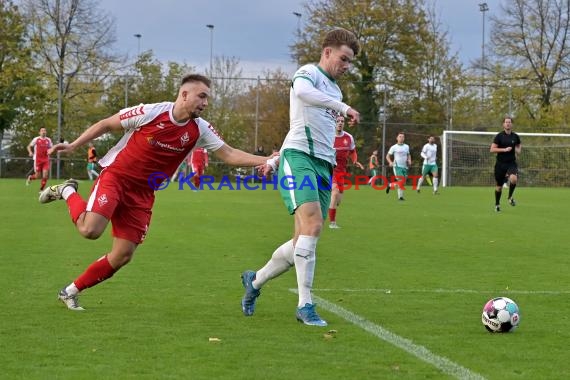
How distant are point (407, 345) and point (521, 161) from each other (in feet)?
133

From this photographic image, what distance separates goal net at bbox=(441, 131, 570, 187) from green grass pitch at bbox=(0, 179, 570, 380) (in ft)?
95.0

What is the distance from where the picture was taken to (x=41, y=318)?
7.34 m

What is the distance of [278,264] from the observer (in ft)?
25.2

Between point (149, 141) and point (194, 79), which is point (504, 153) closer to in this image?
point (194, 79)

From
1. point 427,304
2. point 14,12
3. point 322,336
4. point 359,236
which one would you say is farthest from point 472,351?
point 14,12

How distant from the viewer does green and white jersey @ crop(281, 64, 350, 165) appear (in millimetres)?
7578

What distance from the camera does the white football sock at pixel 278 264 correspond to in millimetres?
7625

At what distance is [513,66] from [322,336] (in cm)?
5111

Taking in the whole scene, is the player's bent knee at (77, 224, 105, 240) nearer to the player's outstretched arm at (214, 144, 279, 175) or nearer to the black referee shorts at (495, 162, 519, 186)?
the player's outstretched arm at (214, 144, 279, 175)

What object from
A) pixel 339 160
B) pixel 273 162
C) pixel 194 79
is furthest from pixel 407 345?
pixel 339 160

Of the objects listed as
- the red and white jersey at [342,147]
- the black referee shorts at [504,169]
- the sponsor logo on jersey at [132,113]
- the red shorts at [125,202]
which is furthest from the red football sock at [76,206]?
the black referee shorts at [504,169]

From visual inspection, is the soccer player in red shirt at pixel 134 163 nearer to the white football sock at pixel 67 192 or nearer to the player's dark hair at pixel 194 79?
the player's dark hair at pixel 194 79

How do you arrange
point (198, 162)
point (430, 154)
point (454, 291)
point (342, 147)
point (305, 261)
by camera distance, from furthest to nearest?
point (198, 162)
point (430, 154)
point (342, 147)
point (454, 291)
point (305, 261)

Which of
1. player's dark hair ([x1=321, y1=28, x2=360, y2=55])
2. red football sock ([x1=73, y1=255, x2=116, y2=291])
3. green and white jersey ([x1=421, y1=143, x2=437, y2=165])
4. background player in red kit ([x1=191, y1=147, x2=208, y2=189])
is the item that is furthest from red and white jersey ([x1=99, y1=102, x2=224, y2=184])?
background player in red kit ([x1=191, y1=147, x2=208, y2=189])
